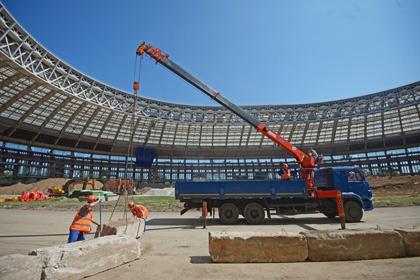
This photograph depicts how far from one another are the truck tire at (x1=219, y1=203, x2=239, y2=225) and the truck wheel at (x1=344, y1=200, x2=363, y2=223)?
541 cm

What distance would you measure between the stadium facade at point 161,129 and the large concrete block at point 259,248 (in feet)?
113

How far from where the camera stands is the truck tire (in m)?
11.1

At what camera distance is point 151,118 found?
45.0 meters

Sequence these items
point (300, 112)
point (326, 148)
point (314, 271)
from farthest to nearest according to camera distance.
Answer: point (326, 148)
point (300, 112)
point (314, 271)

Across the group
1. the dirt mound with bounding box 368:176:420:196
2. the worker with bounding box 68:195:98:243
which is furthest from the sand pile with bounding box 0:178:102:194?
the dirt mound with bounding box 368:176:420:196

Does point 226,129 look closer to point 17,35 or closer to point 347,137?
point 347,137

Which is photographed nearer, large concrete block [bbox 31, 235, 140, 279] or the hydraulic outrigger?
large concrete block [bbox 31, 235, 140, 279]

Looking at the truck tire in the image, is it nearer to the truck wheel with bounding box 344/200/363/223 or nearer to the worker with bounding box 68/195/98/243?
the truck wheel with bounding box 344/200/363/223

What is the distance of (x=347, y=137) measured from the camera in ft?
179

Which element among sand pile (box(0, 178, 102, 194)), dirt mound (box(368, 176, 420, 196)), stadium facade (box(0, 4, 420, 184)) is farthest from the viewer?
sand pile (box(0, 178, 102, 194))

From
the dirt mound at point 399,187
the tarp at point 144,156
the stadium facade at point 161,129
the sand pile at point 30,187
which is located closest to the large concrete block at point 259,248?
the dirt mound at point 399,187

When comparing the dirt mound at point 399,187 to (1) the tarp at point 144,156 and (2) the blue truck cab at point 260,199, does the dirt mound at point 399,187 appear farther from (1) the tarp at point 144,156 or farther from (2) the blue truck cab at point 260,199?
(1) the tarp at point 144,156

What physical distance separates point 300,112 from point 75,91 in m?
43.0

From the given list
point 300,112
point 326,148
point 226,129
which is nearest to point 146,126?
point 226,129
